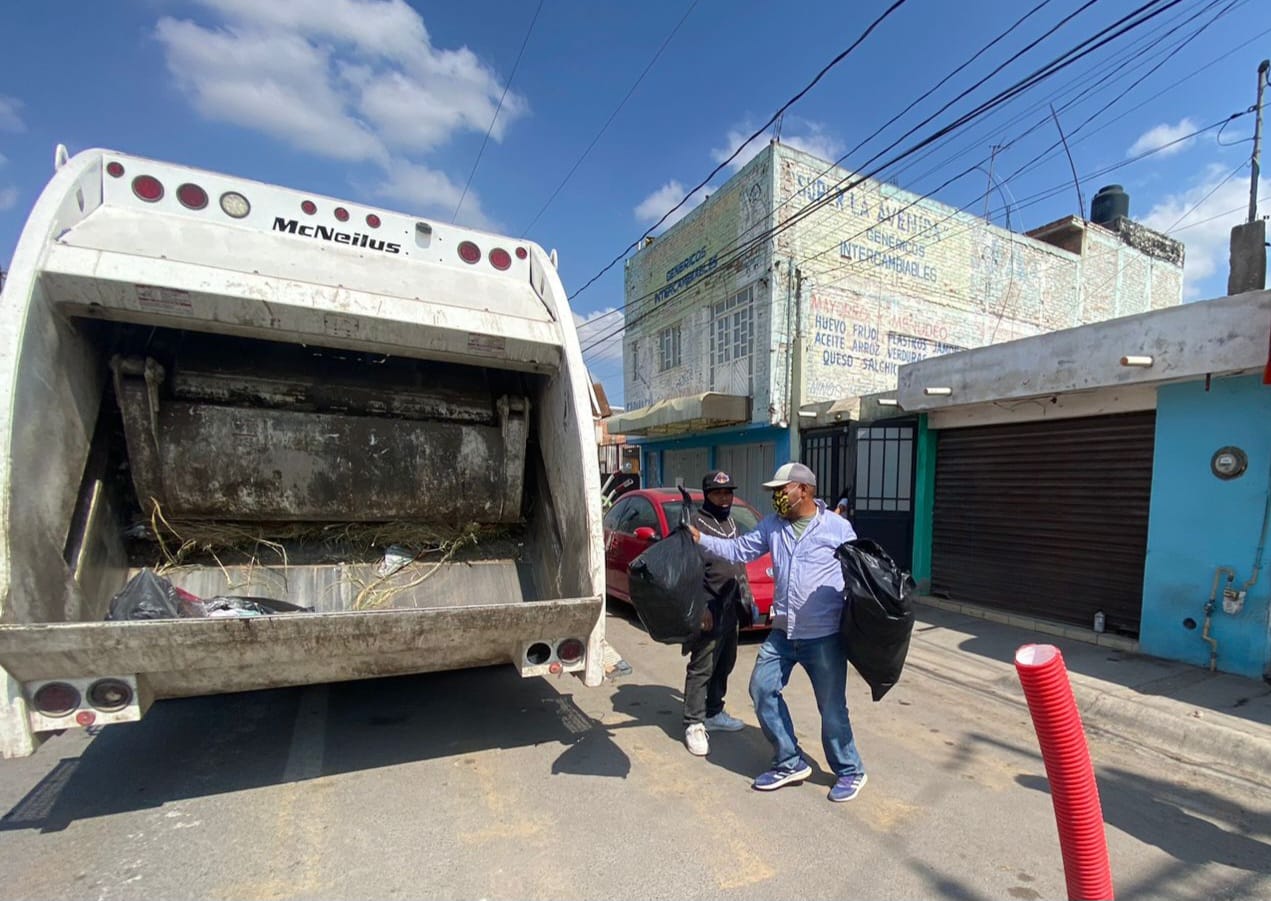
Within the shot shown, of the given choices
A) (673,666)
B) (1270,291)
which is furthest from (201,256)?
(1270,291)

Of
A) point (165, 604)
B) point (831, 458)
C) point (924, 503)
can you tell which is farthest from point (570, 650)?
point (831, 458)

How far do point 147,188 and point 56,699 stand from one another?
7.66 ft

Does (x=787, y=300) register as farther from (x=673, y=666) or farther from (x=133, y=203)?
(x=133, y=203)

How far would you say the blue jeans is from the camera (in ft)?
9.73

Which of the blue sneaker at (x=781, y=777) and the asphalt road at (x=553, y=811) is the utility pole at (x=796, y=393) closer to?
the asphalt road at (x=553, y=811)

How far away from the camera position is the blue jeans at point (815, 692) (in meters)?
2.96

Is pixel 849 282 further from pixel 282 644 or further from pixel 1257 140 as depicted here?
pixel 282 644

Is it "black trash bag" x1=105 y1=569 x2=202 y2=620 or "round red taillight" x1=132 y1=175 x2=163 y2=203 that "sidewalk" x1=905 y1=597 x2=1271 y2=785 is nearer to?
"black trash bag" x1=105 y1=569 x2=202 y2=620

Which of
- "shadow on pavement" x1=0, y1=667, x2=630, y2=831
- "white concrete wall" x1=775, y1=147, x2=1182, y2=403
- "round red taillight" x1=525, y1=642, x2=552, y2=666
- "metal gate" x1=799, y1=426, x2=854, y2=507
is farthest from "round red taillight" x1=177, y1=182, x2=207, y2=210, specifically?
"white concrete wall" x1=775, y1=147, x2=1182, y2=403

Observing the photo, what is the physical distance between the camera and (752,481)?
1359cm

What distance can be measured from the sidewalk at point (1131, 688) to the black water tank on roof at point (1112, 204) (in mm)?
16716

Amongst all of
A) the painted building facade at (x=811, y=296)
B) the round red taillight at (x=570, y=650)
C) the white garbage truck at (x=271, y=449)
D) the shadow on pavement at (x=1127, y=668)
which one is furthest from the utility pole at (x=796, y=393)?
the round red taillight at (x=570, y=650)

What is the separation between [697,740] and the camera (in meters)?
3.55

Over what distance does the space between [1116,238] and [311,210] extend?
20435mm
